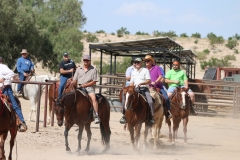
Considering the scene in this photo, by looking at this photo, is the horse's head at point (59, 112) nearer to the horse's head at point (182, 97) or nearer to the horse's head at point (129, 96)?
the horse's head at point (129, 96)

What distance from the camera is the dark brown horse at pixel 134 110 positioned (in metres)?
12.4

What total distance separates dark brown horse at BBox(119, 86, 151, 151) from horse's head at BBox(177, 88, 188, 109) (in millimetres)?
2281

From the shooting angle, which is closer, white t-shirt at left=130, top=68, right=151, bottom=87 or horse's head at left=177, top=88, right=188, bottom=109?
white t-shirt at left=130, top=68, right=151, bottom=87

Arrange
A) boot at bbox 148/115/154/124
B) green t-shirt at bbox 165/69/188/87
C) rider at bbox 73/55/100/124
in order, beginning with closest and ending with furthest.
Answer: rider at bbox 73/55/100/124, boot at bbox 148/115/154/124, green t-shirt at bbox 165/69/188/87

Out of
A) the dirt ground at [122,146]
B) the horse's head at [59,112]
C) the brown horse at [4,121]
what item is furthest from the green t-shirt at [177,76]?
the brown horse at [4,121]

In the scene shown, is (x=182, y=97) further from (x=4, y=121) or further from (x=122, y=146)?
(x=4, y=121)

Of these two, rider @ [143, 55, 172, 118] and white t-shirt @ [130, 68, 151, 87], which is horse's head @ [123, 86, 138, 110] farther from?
rider @ [143, 55, 172, 118]

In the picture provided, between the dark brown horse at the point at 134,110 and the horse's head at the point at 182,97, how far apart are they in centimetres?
228

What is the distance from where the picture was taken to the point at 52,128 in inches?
635

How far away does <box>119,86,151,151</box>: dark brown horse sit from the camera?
12438 mm

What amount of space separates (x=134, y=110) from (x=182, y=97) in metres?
2.90

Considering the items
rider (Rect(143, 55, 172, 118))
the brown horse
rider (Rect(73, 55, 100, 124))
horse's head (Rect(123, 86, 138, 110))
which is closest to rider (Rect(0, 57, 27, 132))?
the brown horse

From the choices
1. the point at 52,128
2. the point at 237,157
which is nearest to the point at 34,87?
the point at 52,128

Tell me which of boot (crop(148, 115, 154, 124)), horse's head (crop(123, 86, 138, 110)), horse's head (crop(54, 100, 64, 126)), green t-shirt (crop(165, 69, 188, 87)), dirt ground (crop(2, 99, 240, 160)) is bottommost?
dirt ground (crop(2, 99, 240, 160))
